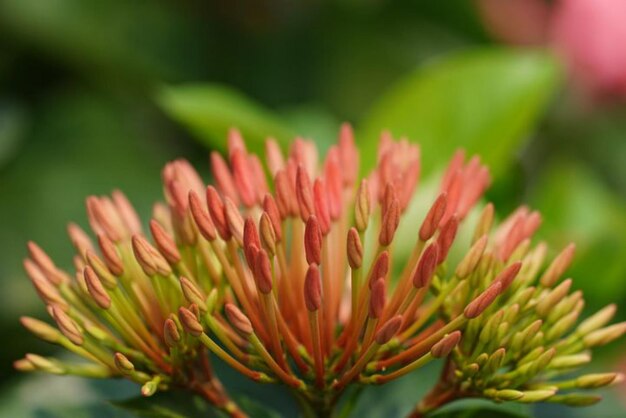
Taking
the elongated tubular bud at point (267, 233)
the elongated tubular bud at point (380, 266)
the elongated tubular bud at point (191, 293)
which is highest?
the elongated tubular bud at point (267, 233)

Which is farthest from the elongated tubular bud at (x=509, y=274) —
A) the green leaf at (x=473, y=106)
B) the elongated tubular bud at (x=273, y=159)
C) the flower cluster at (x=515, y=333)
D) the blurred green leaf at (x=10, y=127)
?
the blurred green leaf at (x=10, y=127)

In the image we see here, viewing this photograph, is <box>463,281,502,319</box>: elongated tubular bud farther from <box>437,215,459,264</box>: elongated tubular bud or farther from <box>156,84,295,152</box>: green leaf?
<box>156,84,295,152</box>: green leaf

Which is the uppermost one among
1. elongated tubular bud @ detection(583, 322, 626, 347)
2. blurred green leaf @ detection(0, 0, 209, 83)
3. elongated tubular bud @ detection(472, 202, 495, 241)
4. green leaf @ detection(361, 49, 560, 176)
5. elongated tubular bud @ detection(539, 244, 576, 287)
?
blurred green leaf @ detection(0, 0, 209, 83)

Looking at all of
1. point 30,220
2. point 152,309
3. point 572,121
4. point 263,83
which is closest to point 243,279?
point 152,309

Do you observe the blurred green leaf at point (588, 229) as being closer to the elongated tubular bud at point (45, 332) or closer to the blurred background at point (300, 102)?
the blurred background at point (300, 102)

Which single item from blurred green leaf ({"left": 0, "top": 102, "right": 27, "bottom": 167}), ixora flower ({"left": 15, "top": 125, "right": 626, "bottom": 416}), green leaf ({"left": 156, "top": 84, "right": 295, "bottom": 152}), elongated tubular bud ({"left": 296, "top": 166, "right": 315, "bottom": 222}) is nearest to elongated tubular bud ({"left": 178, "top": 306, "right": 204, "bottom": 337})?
ixora flower ({"left": 15, "top": 125, "right": 626, "bottom": 416})
